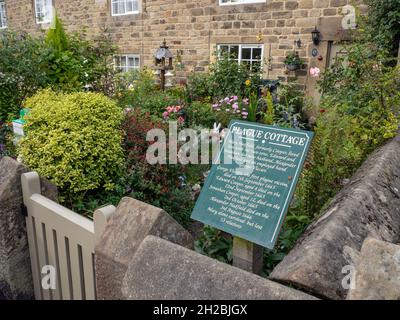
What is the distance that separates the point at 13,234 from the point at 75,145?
86cm

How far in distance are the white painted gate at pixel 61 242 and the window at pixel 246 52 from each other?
23.0 ft

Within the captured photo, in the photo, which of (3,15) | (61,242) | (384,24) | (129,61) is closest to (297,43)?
(384,24)

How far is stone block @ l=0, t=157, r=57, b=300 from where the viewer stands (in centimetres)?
283

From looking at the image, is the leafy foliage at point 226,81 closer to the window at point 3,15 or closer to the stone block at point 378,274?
the stone block at point 378,274

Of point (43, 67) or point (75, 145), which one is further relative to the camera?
point (43, 67)

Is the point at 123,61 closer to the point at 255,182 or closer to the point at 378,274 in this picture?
the point at 255,182

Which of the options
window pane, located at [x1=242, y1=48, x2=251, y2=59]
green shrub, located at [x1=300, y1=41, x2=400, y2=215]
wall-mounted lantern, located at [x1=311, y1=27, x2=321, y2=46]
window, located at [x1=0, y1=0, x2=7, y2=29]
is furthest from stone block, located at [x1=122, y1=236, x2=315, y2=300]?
window, located at [x1=0, y1=0, x2=7, y2=29]

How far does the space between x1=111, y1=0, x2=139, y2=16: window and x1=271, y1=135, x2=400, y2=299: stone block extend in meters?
10.9

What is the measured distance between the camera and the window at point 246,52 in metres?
9.04

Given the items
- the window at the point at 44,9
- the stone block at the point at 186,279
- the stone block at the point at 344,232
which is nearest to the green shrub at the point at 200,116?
the stone block at the point at 344,232

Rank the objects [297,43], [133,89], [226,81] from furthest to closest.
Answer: [226,81] → [297,43] → [133,89]

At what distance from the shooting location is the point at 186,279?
58.9 inches

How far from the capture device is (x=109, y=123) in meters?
3.42

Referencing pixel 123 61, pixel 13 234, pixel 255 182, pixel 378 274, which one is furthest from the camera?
pixel 123 61
